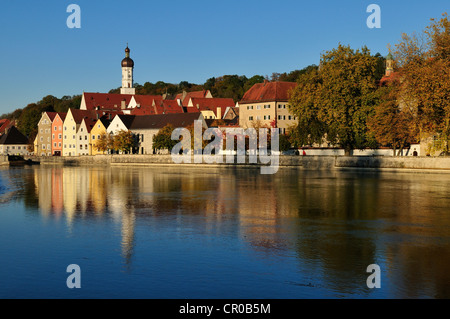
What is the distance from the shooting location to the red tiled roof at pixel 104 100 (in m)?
174

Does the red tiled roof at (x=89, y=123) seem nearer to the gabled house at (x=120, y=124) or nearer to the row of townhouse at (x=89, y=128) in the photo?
the row of townhouse at (x=89, y=128)

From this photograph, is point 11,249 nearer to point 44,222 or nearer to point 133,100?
point 44,222

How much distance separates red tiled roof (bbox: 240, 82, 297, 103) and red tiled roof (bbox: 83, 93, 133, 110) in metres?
68.0

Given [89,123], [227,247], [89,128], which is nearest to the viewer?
[227,247]

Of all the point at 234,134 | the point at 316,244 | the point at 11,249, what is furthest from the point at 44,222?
the point at 234,134

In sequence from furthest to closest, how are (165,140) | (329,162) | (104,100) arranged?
(104,100) → (165,140) → (329,162)

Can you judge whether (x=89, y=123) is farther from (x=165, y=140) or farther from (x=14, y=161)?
(x=165, y=140)

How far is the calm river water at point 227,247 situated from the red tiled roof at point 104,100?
14520 centimetres

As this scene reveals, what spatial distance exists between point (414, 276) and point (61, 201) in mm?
24887

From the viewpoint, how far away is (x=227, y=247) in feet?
59.8

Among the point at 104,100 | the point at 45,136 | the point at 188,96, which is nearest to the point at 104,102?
the point at 104,100

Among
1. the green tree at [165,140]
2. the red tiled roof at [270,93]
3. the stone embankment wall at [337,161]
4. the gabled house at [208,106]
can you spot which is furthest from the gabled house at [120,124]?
the red tiled roof at [270,93]

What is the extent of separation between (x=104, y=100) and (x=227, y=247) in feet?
541

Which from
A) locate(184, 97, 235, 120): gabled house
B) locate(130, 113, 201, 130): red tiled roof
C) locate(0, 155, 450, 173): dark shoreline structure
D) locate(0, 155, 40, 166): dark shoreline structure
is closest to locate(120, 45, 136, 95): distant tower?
locate(184, 97, 235, 120): gabled house
